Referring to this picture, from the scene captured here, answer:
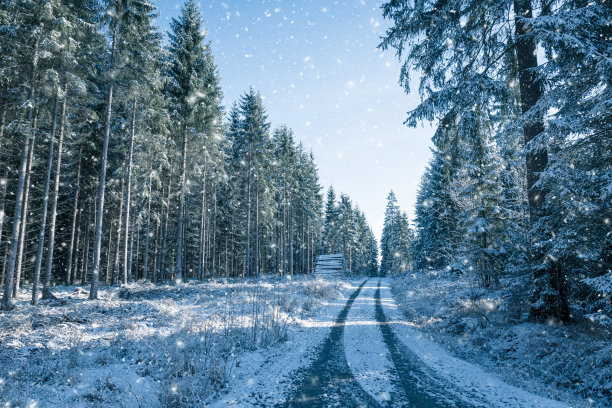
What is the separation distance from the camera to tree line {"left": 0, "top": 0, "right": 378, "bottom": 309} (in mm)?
12688

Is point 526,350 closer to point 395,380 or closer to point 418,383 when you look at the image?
point 418,383

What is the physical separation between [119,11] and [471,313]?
72.1ft

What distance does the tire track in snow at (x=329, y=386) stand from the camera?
14.6 ft

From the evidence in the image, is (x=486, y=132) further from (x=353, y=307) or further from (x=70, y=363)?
(x=70, y=363)

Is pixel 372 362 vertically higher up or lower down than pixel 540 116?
lower down

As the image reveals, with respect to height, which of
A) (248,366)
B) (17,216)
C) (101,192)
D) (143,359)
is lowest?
(248,366)

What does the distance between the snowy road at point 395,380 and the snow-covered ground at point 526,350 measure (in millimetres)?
163

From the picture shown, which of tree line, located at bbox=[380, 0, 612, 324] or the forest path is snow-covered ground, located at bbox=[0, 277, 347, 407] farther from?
tree line, located at bbox=[380, 0, 612, 324]

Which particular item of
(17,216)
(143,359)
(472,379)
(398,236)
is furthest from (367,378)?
(398,236)

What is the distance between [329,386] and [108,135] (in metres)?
16.6

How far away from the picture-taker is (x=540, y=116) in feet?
21.2

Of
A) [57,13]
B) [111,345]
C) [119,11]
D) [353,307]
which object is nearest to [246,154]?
[119,11]

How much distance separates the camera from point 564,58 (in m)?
6.00

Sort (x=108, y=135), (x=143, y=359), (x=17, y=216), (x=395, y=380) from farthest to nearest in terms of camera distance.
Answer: (x=108, y=135)
(x=17, y=216)
(x=143, y=359)
(x=395, y=380)
